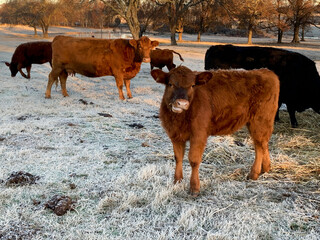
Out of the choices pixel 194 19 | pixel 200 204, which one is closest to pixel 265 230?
pixel 200 204

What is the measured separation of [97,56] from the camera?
893 cm

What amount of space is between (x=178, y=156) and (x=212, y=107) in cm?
72

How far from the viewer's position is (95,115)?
708cm

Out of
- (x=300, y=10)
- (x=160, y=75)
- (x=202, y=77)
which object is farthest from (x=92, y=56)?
(x=300, y=10)

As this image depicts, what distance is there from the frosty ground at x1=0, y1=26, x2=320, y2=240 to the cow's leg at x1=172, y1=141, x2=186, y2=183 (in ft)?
0.35

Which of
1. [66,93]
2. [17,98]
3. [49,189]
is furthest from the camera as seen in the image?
[66,93]

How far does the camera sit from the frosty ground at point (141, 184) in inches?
115

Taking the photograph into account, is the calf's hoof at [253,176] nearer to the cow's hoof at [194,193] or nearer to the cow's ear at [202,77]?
the cow's hoof at [194,193]

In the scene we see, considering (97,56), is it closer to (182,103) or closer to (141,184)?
(141,184)

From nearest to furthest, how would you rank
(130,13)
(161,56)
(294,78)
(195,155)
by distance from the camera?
1. (195,155)
2. (294,78)
3. (161,56)
4. (130,13)

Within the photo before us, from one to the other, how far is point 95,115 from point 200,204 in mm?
4275

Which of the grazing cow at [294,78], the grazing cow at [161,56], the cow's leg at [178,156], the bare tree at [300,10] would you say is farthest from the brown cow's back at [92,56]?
the bare tree at [300,10]

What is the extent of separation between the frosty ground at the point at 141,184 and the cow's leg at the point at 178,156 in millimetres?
106

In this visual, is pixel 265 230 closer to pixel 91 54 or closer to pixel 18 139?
pixel 18 139
